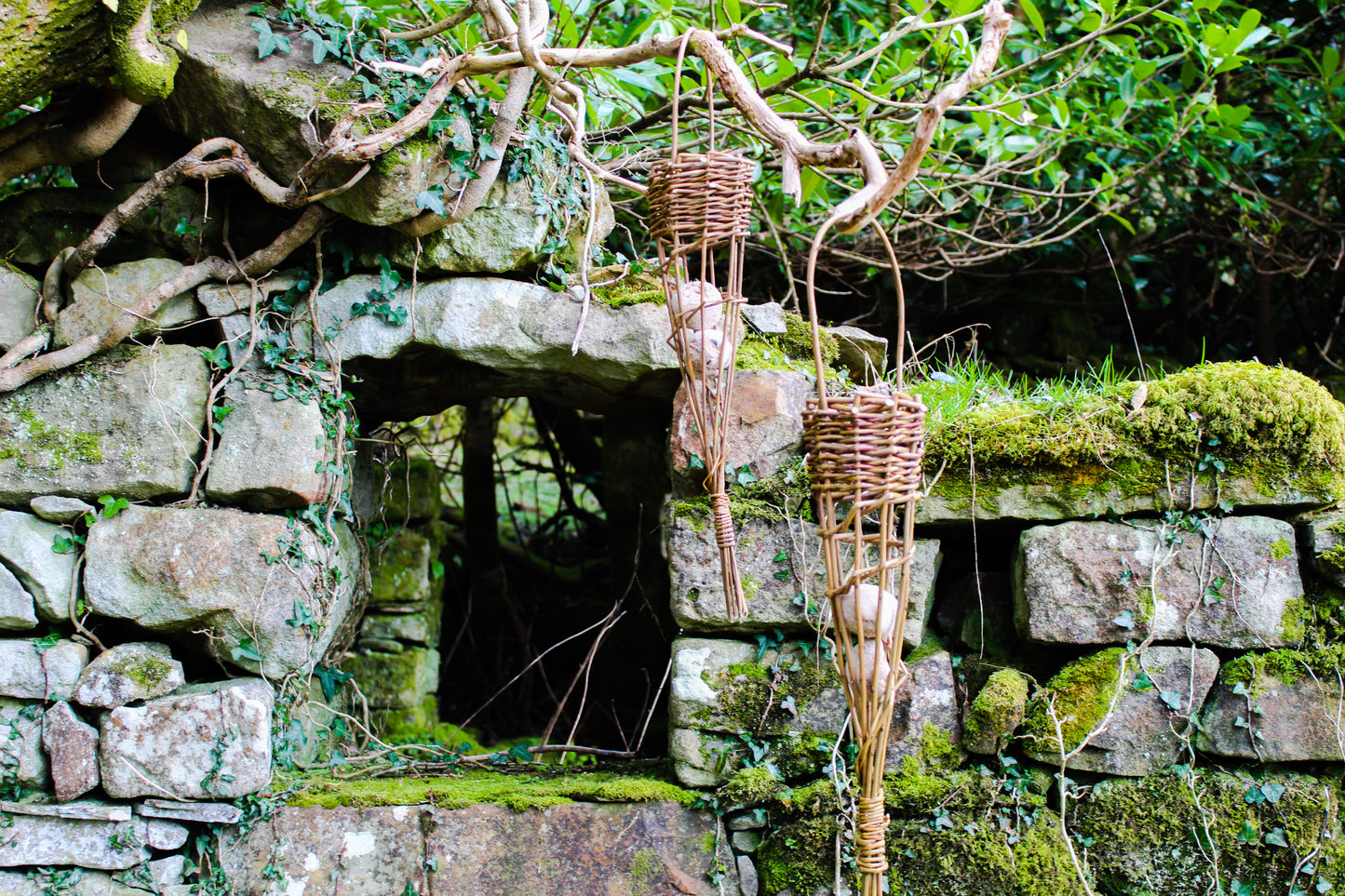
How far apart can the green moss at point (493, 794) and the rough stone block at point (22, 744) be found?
1.92 ft

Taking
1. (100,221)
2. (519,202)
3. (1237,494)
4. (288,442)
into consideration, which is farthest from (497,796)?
→ (1237,494)

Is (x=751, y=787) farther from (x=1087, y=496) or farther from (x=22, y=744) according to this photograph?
(x=22, y=744)

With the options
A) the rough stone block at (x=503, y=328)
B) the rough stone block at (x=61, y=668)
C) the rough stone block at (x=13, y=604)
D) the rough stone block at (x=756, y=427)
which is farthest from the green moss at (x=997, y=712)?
the rough stone block at (x=13, y=604)

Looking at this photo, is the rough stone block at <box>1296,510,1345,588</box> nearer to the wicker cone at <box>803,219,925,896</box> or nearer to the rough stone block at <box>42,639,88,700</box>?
the wicker cone at <box>803,219,925,896</box>

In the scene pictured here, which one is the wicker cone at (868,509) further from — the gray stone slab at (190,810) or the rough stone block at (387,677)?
the rough stone block at (387,677)

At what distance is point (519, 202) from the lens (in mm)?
2486

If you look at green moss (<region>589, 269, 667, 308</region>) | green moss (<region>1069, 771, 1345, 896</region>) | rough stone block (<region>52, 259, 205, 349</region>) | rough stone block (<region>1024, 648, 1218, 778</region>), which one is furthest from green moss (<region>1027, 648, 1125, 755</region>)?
rough stone block (<region>52, 259, 205, 349</region>)

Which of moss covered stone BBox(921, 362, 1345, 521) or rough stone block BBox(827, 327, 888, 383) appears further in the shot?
rough stone block BBox(827, 327, 888, 383)

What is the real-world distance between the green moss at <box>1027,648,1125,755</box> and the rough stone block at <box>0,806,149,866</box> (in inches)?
86.0

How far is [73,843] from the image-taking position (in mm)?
2176

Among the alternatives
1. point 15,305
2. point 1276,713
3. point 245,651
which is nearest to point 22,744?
point 245,651

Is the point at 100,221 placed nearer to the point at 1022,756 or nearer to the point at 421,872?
the point at 421,872

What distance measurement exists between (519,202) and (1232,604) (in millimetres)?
2080

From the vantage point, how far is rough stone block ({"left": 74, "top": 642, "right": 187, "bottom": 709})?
2.21 metres
